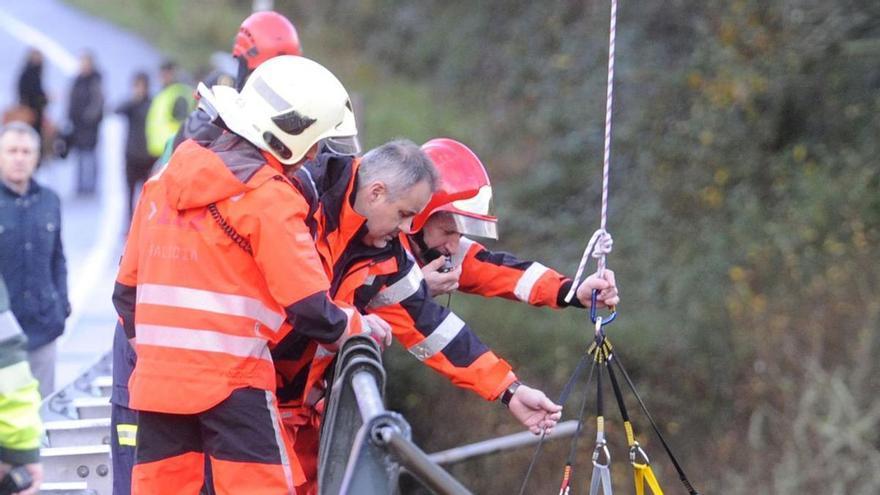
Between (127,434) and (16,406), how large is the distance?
2.14ft

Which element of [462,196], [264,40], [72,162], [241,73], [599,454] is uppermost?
[264,40]

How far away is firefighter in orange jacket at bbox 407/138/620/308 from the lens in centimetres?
544

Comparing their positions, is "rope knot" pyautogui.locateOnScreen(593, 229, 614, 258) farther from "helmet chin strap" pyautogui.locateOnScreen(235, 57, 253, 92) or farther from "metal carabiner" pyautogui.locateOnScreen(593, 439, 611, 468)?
"helmet chin strap" pyautogui.locateOnScreen(235, 57, 253, 92)

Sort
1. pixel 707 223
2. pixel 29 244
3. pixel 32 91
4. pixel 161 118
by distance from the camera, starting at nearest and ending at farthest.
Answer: pixel 29 244 < pixel 161 118 < pixel 707 223 < pixel 32 91

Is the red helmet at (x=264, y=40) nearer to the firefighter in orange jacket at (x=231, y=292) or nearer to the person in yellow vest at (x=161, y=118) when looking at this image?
the firefighter in orange jacket at (x=231, y=292)

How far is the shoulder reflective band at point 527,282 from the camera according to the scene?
579 cm

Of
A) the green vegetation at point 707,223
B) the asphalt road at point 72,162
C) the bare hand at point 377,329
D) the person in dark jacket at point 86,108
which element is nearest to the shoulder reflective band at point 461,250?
the bare hand at point 377,329

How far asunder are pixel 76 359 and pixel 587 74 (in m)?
13.7

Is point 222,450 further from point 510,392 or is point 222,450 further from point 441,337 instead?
point 510,392

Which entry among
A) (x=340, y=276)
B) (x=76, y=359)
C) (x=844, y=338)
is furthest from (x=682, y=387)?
(x=340, y=276)

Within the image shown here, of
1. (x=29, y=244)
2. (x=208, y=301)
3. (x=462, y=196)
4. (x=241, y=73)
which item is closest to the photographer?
(x=208, y=301)

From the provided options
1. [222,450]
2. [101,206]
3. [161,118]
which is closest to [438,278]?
[222,450]

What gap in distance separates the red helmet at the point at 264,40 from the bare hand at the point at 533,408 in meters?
2.62

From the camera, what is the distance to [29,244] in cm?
748
